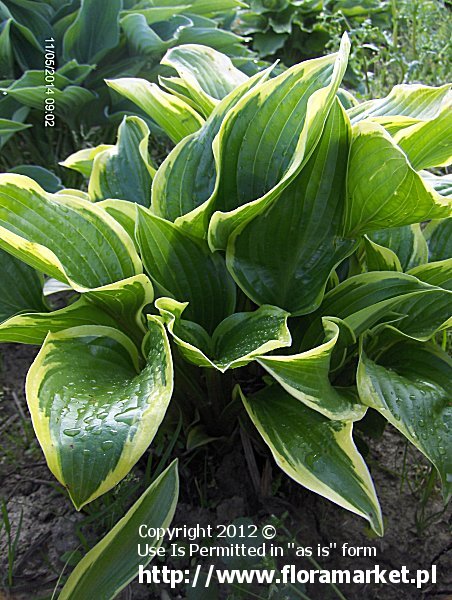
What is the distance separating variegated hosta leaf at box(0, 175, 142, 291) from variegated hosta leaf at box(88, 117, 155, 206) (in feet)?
0.92

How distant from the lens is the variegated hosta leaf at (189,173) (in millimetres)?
1128

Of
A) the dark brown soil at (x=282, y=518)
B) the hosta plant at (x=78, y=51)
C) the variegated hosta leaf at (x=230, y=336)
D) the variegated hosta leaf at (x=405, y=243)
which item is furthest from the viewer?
the hosta plant at (x=78, y=51)

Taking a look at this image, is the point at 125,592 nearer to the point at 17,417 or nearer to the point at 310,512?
the point at 310,512

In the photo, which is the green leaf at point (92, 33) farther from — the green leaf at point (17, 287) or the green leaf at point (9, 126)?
the green leaf at point (17, 287)

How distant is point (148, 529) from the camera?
1.00m

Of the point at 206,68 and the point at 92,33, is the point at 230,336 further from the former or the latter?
the point at 92,33

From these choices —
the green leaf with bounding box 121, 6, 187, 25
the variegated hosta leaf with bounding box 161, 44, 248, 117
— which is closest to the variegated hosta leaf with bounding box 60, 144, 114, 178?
the variegated hosta leaf with bounding box 161, 44, 248, 117

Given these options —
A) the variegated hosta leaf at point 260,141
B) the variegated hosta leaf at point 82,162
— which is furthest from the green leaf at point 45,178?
A: the variegated hosta leaf at point 260,141

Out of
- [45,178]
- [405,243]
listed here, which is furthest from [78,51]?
[405,243]

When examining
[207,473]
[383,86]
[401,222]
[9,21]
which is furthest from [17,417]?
[383,86]

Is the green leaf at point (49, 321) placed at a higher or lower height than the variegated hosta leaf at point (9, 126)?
lower

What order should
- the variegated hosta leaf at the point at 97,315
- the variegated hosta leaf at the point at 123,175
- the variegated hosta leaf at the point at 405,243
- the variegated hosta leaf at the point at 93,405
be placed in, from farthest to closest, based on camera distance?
the variegated hosta leaf at the point at 123,175 < the variegated hosta leaf at the point at 405,243 < the variegated hosta leaf at the point at 97,315 < the variegated hosta leaf at the point at 93,405

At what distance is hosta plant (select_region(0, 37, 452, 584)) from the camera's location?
2.99 ft

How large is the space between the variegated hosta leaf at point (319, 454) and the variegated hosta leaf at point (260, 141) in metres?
0.31
